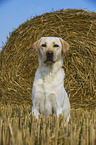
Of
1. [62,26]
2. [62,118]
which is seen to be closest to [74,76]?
[62,26]

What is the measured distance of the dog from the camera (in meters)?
2.71

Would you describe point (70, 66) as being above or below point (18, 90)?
above

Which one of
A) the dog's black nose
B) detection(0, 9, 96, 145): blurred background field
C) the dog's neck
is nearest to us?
the dog's black nose

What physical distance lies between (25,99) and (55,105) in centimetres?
159

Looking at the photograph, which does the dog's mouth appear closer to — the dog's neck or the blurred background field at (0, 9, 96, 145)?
the dog's neck

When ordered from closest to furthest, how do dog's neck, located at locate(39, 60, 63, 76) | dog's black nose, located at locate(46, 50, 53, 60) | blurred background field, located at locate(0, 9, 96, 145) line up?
dog's black nose, located at locate(46, 50, 53, 60) < dog's neck, located at locate(39, 60, 63, 76) < blurred background field, located at locate(0, 9, 96, 145)

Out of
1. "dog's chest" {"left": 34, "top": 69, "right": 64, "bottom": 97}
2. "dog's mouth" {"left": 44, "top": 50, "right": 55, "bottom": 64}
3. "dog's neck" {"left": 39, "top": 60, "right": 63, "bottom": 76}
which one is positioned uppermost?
"dog's mouth" {"left": 44, "top": 50, "right": 55, "bottom": 64}

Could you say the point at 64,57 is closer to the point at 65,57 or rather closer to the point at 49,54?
the point at 65,57

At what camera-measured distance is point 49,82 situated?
2.74m

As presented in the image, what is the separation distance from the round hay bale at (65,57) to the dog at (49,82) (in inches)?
59.2

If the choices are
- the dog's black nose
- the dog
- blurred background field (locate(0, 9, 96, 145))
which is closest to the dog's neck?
the dog

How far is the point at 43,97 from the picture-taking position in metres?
2.71

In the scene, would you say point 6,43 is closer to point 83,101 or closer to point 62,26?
point 62,26

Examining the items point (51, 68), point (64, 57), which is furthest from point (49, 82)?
point (64, 57)
